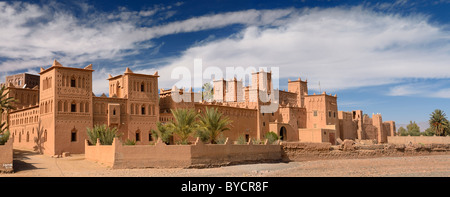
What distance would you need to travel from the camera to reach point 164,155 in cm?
2733

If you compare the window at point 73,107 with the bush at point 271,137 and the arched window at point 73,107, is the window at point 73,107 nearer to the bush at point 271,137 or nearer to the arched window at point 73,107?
the arched window at point 73,107

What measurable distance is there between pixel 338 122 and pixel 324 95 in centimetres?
→ 472

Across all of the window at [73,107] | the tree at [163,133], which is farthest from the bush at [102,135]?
the tree at [163,133]

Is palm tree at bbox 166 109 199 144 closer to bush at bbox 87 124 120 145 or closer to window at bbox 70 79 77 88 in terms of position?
bush at bbox 87 124 120 145

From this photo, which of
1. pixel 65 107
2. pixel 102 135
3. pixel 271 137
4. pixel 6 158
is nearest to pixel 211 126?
pixel 102 135

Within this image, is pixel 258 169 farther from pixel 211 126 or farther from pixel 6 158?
pixel 6 158

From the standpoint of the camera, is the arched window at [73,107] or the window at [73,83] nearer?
the arched window at [73,107]

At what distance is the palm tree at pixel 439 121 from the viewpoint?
2386 inches

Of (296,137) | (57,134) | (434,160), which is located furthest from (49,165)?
(434,160)

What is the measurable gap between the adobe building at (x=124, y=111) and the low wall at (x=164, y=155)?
3.91 meters

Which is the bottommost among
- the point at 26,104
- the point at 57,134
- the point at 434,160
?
the point at 434,160

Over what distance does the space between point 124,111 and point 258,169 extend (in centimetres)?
1364

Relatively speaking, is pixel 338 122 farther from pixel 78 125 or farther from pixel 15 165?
pixel 15 165

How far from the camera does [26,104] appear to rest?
4288 centimetres
